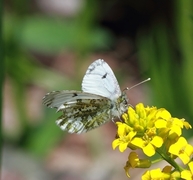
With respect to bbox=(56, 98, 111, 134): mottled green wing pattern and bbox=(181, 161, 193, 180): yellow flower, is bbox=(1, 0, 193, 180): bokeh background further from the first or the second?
bbox=(181, 161, 193, 180): yellow flower

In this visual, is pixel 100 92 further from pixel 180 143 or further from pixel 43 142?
pixel 43 142

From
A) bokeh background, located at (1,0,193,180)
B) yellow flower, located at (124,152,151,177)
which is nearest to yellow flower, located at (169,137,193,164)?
yellow flower, located at (124,152,151,177)

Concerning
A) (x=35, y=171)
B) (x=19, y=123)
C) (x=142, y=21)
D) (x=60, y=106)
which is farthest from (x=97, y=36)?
Result: (x=60, y=106)

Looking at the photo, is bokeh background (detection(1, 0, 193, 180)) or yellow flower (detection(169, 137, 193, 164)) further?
bokeh background (detection(1, 0, 193, 180))

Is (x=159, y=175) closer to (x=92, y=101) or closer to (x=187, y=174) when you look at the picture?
(x=187, y=174)

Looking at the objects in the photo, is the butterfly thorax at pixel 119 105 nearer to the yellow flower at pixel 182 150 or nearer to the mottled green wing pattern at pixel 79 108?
the mottled green wing pattern at pixel 79 108

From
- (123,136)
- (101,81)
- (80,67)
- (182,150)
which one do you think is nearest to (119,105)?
(101,81)

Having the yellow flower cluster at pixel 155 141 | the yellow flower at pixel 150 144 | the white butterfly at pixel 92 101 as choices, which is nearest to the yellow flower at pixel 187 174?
the yellow flower cluster at pixel 155 141
